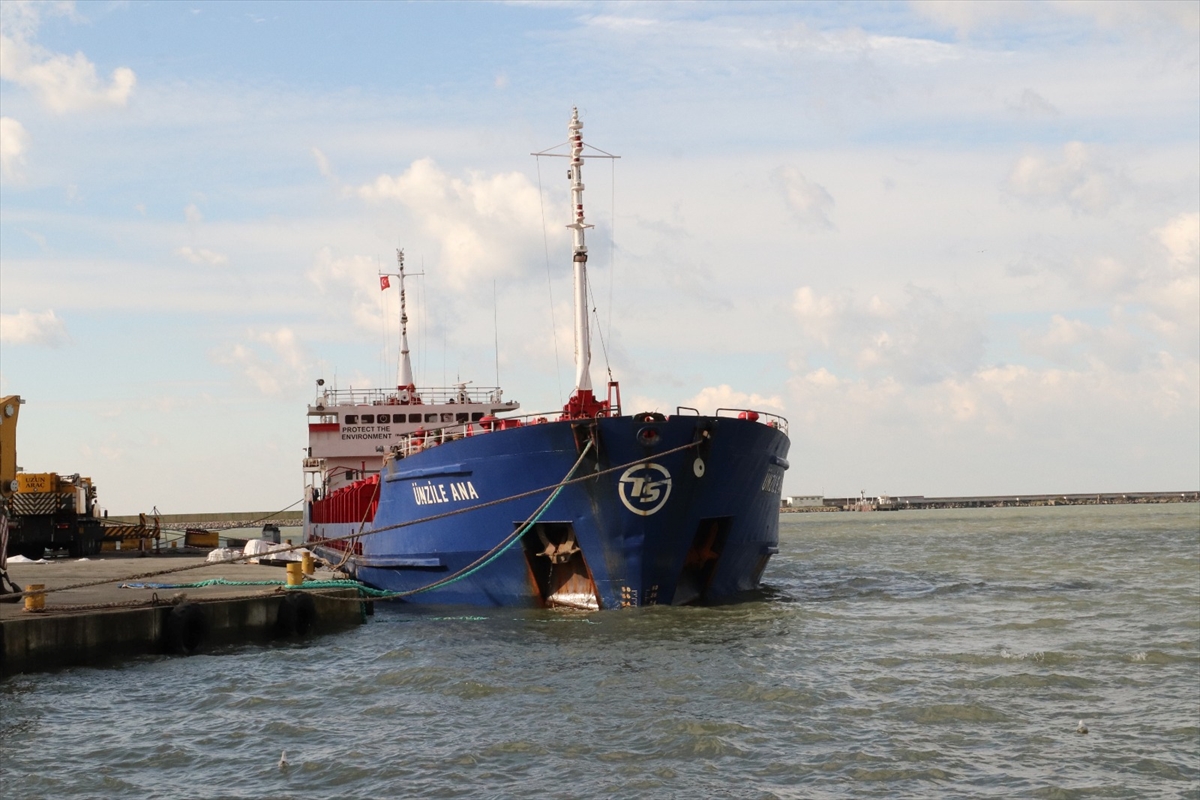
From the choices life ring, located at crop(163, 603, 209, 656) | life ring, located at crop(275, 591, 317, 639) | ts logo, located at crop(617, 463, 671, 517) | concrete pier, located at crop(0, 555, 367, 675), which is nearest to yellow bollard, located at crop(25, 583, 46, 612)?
concrete pier, located at crop(0, 555, 367, 675)

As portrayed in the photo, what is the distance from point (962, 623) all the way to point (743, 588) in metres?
5.14

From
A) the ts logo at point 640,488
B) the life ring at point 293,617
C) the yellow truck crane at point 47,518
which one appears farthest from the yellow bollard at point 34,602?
the yellow truck crane at point 47,518

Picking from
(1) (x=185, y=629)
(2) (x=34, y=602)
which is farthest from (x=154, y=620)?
(2) (x=34, y=602)

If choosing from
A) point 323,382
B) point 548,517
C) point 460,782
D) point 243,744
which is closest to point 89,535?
point 323,382

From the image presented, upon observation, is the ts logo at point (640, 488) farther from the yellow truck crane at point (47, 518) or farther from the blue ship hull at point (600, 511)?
the yellow truck crane at point (47, 518)

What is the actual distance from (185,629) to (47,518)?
70.9 ft

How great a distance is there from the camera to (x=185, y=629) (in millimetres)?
16516

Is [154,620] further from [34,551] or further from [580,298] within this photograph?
[34,551]

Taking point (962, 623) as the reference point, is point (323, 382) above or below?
above

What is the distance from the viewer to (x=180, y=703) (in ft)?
42.7

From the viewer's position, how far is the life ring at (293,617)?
59.7ft

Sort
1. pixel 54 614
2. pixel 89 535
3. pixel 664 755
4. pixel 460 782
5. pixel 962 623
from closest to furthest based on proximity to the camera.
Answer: pixel 460 782 → pixel 664 755 → pixel 54 614 → pixel 962 623 → pixel 89 535

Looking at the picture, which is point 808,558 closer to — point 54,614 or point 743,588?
point 743,588

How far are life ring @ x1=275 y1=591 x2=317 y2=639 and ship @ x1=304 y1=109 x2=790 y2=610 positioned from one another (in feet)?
4.54
